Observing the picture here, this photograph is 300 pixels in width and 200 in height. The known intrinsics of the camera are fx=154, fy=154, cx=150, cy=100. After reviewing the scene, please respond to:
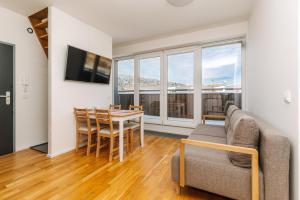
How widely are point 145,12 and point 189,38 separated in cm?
135

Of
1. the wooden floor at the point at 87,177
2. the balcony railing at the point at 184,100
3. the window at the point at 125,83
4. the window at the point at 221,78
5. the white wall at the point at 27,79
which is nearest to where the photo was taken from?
the wooden floor at the point at 87,177

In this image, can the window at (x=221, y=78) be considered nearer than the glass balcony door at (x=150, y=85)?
Yes

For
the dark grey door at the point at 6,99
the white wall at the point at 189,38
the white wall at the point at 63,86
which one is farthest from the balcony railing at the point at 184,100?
the dark grey door at the point at 6,99

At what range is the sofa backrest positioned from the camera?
47.3 inches

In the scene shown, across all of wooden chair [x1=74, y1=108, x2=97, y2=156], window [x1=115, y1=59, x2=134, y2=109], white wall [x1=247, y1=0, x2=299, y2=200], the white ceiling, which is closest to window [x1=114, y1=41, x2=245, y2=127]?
window [x1=115, y1=59, x2=134, y2=109]

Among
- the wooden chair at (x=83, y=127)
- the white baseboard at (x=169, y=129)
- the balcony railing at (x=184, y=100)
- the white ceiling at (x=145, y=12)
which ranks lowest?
the white baseboard at (x=169, y=129)

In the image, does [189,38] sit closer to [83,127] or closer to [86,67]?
[86,67]

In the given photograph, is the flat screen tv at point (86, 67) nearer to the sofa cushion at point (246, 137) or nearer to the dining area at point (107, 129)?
the dining area at point (107, 129)

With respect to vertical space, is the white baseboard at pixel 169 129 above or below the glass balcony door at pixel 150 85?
below

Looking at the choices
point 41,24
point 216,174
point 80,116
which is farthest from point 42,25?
point 216,174

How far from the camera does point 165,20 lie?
3133 mm

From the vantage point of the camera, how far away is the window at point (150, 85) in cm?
435

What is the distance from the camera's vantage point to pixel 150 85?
4445mm

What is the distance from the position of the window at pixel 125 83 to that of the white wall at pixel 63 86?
1.55m
